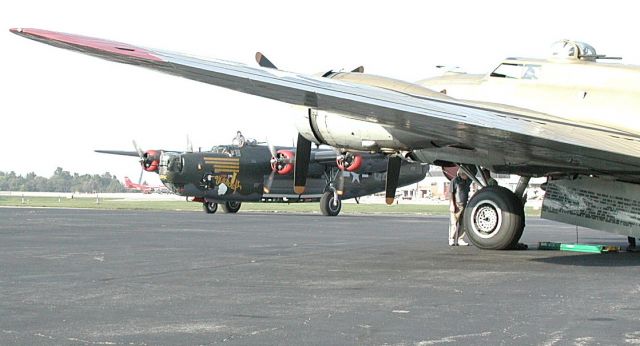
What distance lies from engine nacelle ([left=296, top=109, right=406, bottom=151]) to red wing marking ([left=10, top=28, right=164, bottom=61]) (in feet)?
17.3

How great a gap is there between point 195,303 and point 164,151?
3737 cm

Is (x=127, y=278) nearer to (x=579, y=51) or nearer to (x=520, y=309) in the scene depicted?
(x=520, y=309)

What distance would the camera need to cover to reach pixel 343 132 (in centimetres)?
1773

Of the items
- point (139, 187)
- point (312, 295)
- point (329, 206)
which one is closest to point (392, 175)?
point (312, 295)

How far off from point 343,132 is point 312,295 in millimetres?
7506

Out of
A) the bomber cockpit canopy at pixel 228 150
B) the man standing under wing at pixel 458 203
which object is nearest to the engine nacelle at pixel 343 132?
the man standing under wing at pixel 458 203

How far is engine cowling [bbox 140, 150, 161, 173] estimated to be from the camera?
4866 cm

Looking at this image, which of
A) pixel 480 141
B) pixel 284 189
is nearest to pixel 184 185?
pixel 284 189

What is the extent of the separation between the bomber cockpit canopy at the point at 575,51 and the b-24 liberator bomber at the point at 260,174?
26219mm

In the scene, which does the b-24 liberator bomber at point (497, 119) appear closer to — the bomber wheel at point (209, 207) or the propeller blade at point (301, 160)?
the propeller blade at point (301, 160)

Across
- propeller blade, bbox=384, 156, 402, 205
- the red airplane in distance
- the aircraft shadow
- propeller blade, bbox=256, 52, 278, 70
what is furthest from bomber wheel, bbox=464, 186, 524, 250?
the red airplane in distance

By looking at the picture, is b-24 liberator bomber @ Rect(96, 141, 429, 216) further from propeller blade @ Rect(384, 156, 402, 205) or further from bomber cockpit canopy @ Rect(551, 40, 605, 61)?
bomber cockpit canopy @ Rect(551, 40, 605, 61)

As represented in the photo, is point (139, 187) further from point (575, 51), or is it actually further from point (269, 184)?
point (575, 51)

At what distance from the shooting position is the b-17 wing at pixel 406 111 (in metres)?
12.7
